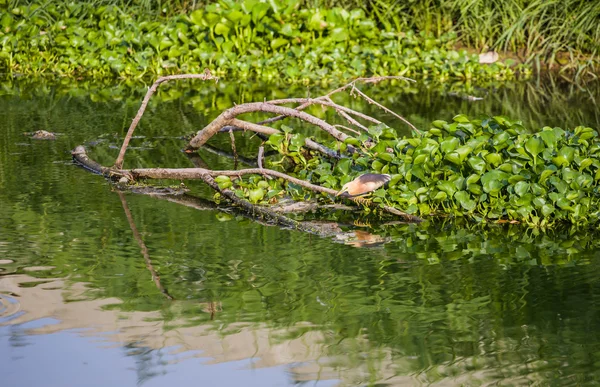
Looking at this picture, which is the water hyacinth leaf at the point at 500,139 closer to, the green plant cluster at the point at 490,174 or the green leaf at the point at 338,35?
the green plant cluster at the point at 490,174

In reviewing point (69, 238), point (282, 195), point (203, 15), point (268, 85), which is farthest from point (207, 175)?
point (203, 15)

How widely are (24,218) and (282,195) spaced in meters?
1.27

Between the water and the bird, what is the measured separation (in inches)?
7.2

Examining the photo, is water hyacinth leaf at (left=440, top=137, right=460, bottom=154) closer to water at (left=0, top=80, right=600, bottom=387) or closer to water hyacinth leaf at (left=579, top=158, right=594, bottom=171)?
water at (left=0, top=80, right=600, bottom=387)

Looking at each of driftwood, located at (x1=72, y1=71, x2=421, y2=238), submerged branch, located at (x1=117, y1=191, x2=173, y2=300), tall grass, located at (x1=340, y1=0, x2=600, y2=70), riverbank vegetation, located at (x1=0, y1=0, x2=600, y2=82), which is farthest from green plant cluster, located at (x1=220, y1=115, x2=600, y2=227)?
tall grass, located at (x1=340, y1=0, x2=600, y2=70)

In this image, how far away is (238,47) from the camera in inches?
407

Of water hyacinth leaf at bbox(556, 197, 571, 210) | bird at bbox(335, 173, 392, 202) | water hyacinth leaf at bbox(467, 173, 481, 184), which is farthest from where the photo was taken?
bird at bbox(335, 173, 392, 202)

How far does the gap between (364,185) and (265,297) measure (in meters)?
1.29

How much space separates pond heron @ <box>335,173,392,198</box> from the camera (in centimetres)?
532

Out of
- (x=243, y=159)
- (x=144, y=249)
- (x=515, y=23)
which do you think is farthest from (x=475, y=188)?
(x=515, y=23)

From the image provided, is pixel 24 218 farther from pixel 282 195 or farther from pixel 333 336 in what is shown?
pixel 333 336

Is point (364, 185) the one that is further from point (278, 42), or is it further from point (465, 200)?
point (278, 42)

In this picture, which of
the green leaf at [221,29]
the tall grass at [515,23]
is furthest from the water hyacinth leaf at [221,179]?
the tall grass at [515,23]

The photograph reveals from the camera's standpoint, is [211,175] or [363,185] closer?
[363,185]
